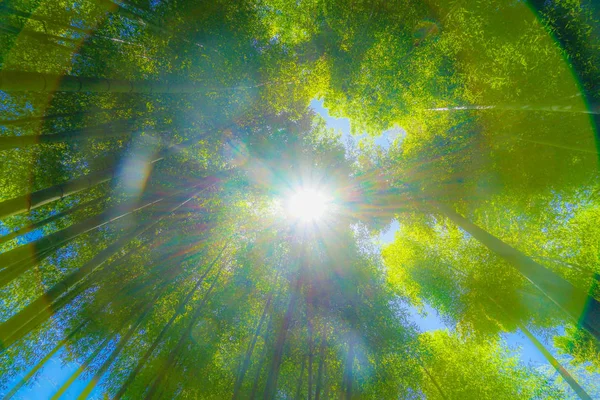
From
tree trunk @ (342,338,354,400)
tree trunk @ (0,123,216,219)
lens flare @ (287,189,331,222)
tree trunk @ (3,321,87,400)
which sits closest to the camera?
tree trunk @ (0,123,216,219)

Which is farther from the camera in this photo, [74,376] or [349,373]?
[349,373]

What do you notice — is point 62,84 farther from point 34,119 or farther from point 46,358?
point 46,358

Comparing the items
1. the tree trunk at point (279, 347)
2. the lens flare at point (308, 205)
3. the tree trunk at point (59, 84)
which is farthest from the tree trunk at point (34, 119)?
the tree trunk at point (279, 347)

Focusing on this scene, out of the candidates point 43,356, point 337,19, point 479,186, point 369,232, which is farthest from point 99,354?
point 479,186

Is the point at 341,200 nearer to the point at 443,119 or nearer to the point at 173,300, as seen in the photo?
the point at 443,119

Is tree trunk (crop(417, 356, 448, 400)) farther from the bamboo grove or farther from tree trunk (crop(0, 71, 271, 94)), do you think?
tree trunk (crop(0, 71, 271, 94))

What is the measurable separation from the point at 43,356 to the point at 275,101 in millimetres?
11158

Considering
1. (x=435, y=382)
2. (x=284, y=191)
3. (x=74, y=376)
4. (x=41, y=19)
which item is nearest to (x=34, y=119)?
(x=41, y=19)

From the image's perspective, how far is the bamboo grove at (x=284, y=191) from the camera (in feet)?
14.6

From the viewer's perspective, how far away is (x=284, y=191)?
9.83 meters

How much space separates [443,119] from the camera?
6254 millimetres

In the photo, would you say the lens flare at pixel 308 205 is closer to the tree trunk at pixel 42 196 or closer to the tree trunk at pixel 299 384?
the tree trunk at pixel 299 384

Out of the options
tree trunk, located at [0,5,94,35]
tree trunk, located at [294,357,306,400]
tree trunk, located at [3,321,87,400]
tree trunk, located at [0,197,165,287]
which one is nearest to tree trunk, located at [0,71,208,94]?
tree trunk, located at [0,197,165,287]

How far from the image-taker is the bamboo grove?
446cm
